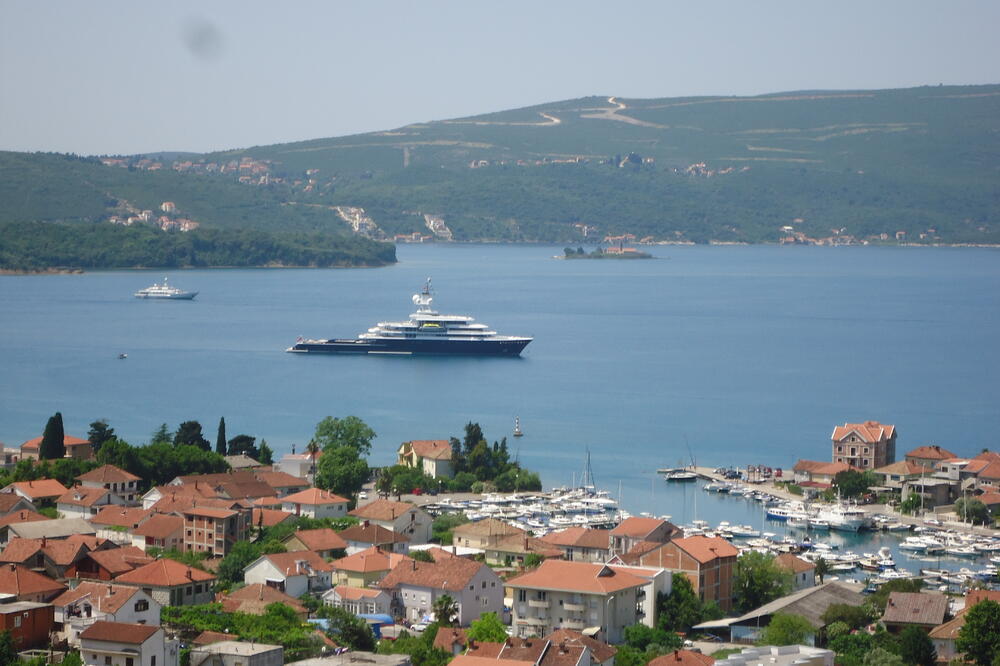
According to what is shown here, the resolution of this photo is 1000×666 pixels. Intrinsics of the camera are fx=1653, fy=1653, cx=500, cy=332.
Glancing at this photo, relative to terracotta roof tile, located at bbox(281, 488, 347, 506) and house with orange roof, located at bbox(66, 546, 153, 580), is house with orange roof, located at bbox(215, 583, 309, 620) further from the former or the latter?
terracotta roof tile, located at bbox(281, 488, 347, 506)

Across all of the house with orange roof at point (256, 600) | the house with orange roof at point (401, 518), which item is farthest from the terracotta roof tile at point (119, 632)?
the house with orange roof at point (401, 518)

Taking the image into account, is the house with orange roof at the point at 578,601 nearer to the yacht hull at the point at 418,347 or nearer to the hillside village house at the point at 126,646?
the hillside village house at the point at 126,646

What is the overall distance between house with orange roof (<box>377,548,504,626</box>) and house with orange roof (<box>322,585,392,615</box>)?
13 cm

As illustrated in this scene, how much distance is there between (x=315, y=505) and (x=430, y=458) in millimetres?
4882

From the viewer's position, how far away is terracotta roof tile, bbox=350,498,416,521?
17078 millimetres

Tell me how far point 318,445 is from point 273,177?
442ft

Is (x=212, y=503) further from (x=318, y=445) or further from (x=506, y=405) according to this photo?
(x=506, y=405)

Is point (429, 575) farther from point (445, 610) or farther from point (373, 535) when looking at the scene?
point (373, 535)

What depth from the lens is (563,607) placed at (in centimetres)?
1312

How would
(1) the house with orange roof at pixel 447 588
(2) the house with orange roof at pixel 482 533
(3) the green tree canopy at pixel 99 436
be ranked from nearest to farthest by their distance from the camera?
1. (1) the house with orange roof at pixel 447 588
2. (2) the house with orange roof at pixel 482 533
3. (3) the green tree canopy at pixel 99 436

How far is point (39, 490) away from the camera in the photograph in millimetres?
18078

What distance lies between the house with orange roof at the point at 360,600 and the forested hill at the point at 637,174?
104185mm

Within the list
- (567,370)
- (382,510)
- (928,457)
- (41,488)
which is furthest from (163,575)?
(567,370)

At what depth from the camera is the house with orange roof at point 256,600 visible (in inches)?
506
